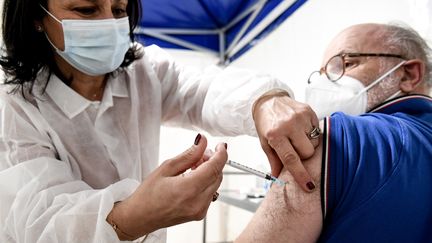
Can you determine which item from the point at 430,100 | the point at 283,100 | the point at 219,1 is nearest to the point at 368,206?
the point at 283,100

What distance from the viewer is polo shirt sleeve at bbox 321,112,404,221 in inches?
27.3

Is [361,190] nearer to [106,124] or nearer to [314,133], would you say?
[314,133]

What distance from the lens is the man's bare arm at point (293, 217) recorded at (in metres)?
0.72

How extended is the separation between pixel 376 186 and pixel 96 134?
2.37 ft

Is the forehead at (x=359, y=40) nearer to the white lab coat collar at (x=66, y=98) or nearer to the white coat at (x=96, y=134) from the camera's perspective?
the white coat at (x=96, y=134)

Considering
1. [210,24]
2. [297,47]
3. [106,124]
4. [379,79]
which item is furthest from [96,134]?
[210,24]

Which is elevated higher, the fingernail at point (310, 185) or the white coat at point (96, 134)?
the fingernail at point (310, 185)

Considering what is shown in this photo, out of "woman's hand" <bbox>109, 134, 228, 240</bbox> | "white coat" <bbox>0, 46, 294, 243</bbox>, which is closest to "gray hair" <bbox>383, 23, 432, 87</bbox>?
"white coat" <bbox>0, 46, 294, 243</bbox>

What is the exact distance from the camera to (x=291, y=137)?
0.74 meters

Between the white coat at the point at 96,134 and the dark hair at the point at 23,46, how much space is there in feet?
0.13

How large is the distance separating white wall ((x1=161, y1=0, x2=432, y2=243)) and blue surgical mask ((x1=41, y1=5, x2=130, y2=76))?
442mm

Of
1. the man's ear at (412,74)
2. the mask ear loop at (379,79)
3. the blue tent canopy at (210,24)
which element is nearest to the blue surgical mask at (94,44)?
the mask ear loop at (379,79)

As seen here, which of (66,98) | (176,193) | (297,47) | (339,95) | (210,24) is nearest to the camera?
(176,193)

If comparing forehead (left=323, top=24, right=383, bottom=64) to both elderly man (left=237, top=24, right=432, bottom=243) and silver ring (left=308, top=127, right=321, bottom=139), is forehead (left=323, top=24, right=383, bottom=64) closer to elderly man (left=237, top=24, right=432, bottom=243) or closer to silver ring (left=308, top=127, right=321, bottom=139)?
elderly man (left=237, top=24, right=432, bottom=243)
